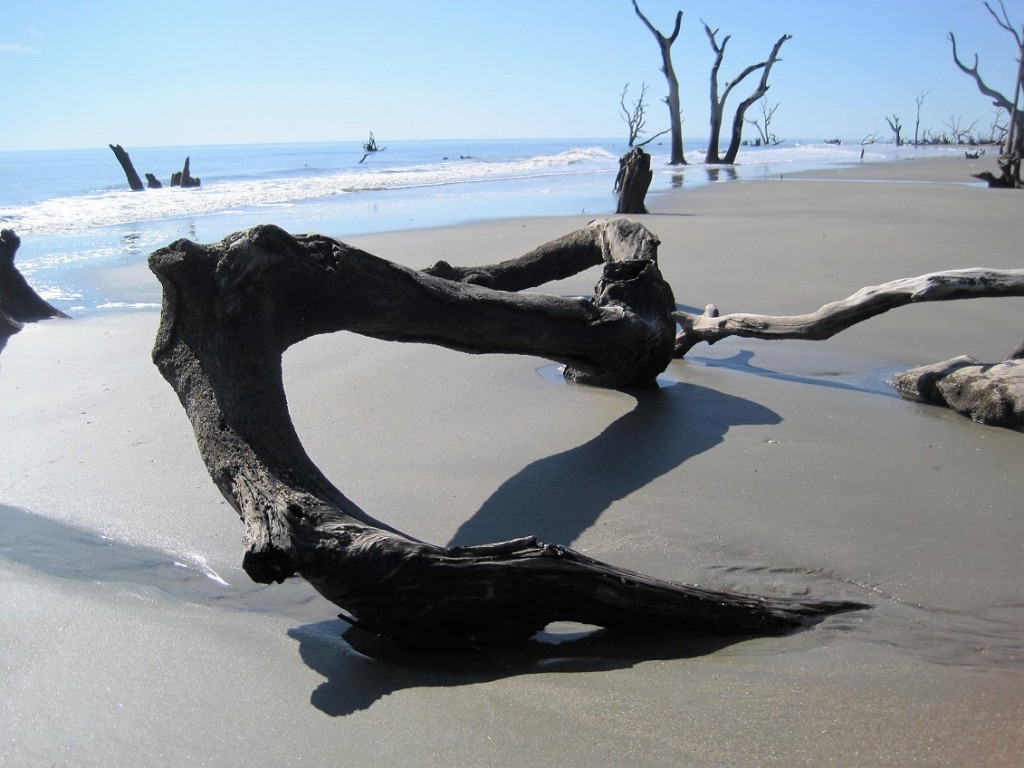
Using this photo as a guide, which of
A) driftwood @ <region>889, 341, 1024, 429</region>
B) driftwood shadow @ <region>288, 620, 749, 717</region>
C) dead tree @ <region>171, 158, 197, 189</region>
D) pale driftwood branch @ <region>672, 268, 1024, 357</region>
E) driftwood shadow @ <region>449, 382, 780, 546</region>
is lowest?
driftwood shadow @ <region>288, 620, 749, 717</region>

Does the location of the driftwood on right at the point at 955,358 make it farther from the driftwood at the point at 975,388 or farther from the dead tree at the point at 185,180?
the dead tree at the point at 185,180

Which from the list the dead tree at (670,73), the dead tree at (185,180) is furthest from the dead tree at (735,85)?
the dead tree at (185,180)

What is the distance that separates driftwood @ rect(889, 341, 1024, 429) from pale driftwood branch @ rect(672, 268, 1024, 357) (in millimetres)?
340

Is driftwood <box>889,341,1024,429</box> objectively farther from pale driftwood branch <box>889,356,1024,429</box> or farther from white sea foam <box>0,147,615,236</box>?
white sea foam <box>0,147,615,236</box>

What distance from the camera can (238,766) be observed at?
181cm

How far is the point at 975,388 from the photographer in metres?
4.08

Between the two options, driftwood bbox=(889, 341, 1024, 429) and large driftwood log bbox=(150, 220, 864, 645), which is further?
driftwood bbox=(889, 341, 1024, 429)

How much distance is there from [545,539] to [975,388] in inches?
94.0

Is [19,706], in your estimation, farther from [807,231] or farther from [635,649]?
[807,231]

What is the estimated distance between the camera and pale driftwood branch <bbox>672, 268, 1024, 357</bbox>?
171 inches

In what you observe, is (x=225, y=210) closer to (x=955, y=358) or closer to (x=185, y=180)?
(x=185, y=180)

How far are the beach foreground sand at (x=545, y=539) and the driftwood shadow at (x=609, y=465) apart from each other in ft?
0.06

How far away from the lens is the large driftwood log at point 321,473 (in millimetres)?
2137

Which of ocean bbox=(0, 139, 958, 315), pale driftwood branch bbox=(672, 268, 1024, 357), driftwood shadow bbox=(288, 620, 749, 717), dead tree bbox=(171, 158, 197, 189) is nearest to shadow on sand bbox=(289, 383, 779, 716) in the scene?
driftwood shadow bbox=(288, 620, 749, 717)
